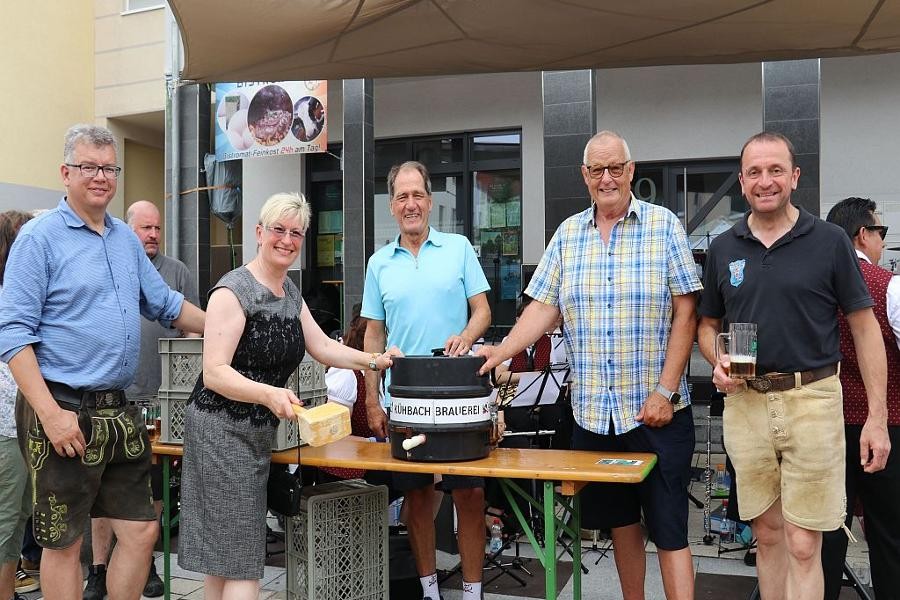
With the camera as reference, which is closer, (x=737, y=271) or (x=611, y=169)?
(x=737, y=271)

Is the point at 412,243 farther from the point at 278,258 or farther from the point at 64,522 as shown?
the point at 64,522

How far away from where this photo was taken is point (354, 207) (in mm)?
8656

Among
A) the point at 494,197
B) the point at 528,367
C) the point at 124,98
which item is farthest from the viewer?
the point at 124,98

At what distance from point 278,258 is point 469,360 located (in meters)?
0.89

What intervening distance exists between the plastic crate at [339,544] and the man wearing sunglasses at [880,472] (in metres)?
2.01

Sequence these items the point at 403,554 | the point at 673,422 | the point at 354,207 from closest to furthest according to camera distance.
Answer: the point at 673,422
the point at 403,554
the point at 354,207

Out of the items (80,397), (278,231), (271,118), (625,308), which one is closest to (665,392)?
(625,308)

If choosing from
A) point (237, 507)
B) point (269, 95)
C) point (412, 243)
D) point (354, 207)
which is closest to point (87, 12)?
point (269, 95)

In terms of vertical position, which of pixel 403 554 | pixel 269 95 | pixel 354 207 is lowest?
pixel 403 554

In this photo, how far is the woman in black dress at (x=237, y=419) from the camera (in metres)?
3.12

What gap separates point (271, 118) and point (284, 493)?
6.36 meters

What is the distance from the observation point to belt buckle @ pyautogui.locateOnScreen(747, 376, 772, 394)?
3.04 meters

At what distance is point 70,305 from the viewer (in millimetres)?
3131

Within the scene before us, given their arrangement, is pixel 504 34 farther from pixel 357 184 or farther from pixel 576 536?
pixel 357 184
